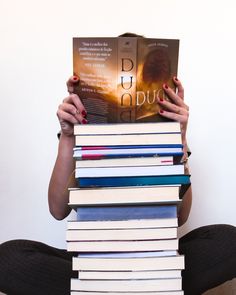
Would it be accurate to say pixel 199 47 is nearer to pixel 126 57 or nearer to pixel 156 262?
pixel 126 57

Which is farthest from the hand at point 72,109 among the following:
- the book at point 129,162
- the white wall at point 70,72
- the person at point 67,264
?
the white wall at point 70,72

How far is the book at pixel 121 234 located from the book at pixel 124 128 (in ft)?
0.61

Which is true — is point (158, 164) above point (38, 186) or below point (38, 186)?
above

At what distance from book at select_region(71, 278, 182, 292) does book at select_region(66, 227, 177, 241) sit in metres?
0.08

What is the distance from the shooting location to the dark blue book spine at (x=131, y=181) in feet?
2.65

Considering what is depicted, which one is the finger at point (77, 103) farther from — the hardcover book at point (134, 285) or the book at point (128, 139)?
the hardcover book at point (134, 285)

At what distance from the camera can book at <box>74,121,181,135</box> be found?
81cm

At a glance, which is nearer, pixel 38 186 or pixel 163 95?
pixel 163 95

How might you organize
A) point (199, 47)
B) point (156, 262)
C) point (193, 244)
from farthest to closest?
point (199, 47)
point (193, 244)
point (156, 262)

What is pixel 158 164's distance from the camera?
0.81m

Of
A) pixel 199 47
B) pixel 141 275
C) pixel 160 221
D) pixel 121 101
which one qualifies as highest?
pixel 199 47

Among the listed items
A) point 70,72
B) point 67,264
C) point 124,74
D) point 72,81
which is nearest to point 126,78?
point 124,74

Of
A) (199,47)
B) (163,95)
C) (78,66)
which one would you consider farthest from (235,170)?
(78,66)

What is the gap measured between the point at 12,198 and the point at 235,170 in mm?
759
